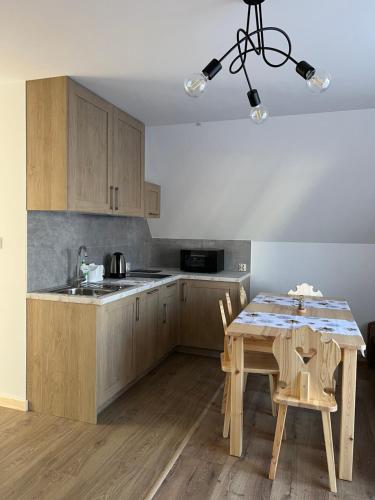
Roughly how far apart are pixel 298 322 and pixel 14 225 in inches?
82.3

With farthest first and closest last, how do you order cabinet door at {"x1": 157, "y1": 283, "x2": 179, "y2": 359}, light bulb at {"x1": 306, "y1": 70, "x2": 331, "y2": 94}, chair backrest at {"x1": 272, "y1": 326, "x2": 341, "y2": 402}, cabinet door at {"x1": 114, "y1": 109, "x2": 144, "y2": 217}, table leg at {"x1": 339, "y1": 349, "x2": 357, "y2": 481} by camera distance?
cabinet door at {"x1": 157, "y1": 283, "x2": 179, "y2": 359}
cabinet door at {"x1": 114, "y1": 109, "x2": 144, "y2": 217}
table leg at {"x1": 339, "y1": 349, "x2": 357, "y2": 481}
chair backrest at {"x1": 272, "y1": 326, "x2": 341, "y2": 402}
light bulb at {"x1": 306, "y1": 70, "x2": 331, "y2": 94}

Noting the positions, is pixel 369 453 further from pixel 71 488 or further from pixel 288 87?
pixel 288 87

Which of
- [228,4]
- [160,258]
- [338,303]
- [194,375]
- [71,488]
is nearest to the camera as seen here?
[228,4]

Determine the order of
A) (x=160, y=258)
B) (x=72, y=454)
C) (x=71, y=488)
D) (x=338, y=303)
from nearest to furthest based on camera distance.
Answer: (x=71, y=488) → (x=72, y=454) → (x=338, y=303) → (x=160, y=258)

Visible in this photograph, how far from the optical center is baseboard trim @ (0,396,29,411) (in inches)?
111

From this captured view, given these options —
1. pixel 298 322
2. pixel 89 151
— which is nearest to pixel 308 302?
pixel 298 322

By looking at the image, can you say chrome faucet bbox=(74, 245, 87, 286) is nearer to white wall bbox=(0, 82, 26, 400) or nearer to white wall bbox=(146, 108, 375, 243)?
white wall bbox=(0, 82, 26, 400)

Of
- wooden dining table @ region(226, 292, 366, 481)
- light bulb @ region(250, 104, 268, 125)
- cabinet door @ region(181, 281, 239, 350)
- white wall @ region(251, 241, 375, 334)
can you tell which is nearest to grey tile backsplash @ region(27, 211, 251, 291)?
white wall @ region(251, 241, 375, 334)

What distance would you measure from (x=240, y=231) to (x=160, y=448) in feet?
8.39

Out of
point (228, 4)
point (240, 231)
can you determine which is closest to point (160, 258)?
point (240, 231)

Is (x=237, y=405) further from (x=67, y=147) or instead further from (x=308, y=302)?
(x=67, y=147)

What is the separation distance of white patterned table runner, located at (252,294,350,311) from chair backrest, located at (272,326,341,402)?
0.96 m

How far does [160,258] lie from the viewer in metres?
4.74

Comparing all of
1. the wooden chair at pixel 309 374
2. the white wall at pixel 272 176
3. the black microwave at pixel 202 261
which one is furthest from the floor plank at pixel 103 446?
the white wall at pixel 272 176
